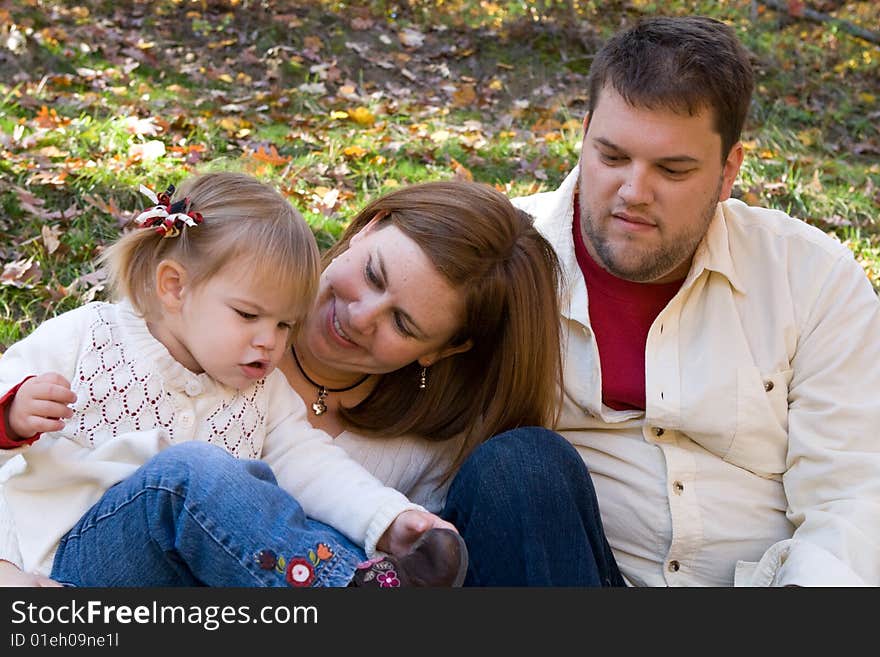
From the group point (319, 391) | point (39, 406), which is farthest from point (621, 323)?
point (39, 406)

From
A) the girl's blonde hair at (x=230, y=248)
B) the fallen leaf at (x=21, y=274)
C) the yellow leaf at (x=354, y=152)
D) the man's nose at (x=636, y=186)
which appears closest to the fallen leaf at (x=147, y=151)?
the yellow leaf at (x=354, y=152)

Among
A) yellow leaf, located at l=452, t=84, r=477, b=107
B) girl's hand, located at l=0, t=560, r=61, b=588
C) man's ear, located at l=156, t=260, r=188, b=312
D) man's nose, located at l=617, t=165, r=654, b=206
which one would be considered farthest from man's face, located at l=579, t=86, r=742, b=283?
yellow leaf, located at l=452, t=84, r=477, b=107

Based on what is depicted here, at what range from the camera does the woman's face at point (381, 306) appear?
2697 mm

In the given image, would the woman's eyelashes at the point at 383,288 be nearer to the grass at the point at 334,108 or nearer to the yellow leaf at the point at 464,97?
the grass at the point at 334,108

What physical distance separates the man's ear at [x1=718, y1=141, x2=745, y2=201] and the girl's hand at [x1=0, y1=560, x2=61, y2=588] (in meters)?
1.93

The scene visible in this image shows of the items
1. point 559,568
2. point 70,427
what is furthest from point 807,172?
point 70,427

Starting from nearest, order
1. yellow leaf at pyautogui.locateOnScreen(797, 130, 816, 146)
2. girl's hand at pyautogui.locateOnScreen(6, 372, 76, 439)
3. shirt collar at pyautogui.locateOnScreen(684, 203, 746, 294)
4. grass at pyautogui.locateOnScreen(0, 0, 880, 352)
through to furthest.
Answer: girl's hand at pyautogui.locateOnScreen(6, 372, 76, 439) < shirt collar at pyautogui.locateOnScreen(684, 203, 746, 294) < grass at pyautogui.locateOnScreen(0, 0, 880, 352) < yellow leaf at pyautogui.locateOnScreen(797, 130, 816, 146)

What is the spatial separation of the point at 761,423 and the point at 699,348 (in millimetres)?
251

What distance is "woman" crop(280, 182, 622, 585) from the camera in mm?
2523

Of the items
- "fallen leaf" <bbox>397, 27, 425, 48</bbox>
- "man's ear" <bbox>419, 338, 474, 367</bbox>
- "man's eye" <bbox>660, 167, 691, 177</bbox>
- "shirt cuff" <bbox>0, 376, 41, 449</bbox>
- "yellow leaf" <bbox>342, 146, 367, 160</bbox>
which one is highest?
"man's eye" <bbox>660, 167, 691, 177</bbox>

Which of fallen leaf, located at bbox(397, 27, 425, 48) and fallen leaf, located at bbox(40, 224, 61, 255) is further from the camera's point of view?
fallen leaf, located at bbox(397, 27, 425, 48)

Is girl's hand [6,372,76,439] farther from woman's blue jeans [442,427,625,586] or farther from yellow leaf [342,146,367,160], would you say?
yellow leaf [342,146,367,160]

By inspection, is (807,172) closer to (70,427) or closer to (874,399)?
(874,399)

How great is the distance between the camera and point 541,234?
2.95 meters
